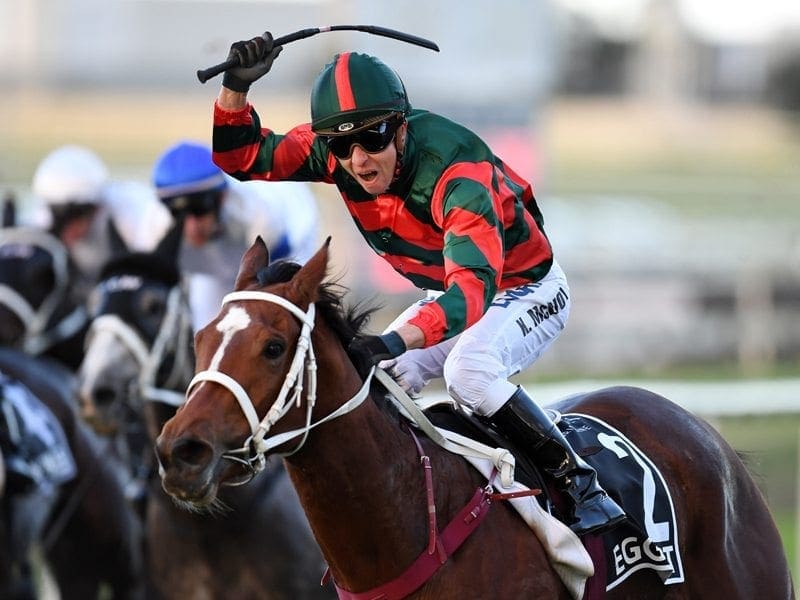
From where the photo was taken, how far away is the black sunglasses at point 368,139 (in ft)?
12.9

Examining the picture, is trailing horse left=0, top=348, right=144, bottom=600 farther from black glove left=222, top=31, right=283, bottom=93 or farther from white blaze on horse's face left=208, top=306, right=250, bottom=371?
white blaze on horse's face left=208, top=306, right=250, bottom=371

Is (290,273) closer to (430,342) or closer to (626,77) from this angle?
(430,342)

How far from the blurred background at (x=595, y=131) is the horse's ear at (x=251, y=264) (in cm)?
27

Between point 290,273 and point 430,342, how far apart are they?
410mm

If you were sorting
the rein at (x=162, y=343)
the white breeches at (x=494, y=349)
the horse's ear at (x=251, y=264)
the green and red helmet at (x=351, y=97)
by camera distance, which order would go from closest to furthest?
the horse's ear at (x=251, y=264) → the green and red helmet at (x=351, y=97) → the white breeches at (x=494, y=349) → the rein at (x=162, y=343)

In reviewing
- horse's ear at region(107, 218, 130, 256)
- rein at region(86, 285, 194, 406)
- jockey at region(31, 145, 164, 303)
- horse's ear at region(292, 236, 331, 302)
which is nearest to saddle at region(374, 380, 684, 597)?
horse's ear at region(292, 236, 331, 302)

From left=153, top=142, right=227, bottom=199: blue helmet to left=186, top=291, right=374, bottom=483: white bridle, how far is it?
302 centimetres

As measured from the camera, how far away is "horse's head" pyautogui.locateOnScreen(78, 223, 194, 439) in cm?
623

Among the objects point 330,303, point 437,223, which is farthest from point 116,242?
point 330,303

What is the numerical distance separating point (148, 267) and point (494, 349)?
2654 millimetres

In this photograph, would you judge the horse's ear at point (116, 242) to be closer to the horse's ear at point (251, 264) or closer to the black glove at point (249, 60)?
the black glove at point (249, 60)

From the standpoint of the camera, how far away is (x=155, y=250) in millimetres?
6520

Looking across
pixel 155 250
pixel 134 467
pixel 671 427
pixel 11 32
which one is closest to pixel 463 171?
pixel 671 427

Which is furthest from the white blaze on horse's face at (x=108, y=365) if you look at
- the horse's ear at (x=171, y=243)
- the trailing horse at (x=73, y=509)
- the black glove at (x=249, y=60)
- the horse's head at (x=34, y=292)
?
the black glove at (x=249, y=60)
